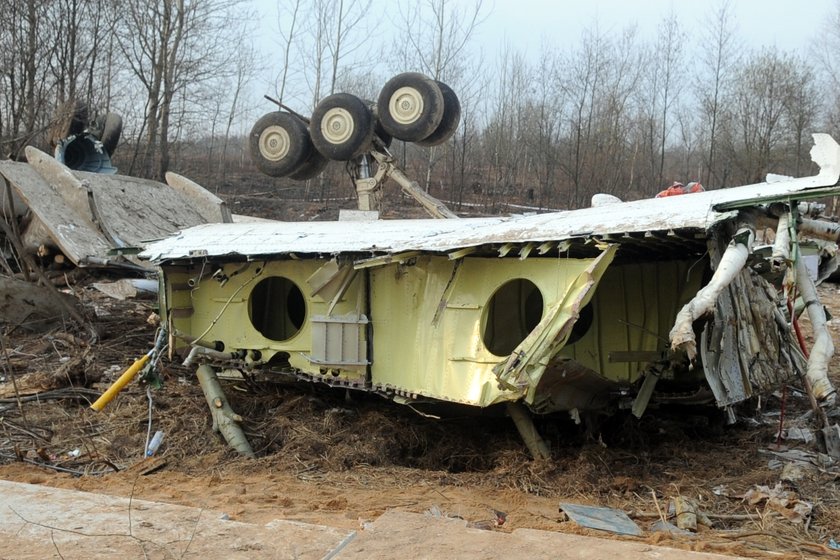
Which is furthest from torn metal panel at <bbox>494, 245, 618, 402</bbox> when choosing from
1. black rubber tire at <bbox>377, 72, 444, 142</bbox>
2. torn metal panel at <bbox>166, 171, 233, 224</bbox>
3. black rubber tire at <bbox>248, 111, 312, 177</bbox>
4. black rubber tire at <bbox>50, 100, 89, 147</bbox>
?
black rubber tire at <bbox>50, 100, 89, 147</bbox>

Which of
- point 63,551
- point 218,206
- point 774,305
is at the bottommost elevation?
point 63,551

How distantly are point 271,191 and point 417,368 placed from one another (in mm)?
22159

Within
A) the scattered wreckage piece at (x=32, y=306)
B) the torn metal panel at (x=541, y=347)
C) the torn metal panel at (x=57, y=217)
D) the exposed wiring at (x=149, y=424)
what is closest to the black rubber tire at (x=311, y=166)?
the torn metal panel at (x=57, y=217)

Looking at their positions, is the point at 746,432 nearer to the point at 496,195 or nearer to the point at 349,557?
the point at 349,557

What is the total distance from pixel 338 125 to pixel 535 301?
18.6 feet

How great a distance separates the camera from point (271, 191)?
29.2 metres

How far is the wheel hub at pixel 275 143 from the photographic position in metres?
14.1

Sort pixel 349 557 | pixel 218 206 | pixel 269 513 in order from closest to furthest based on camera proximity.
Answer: pixel 349 557
pixel 269 513
pixel 218 206

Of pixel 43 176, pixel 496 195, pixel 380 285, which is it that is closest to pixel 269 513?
pixel 380 285

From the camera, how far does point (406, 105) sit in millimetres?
13602

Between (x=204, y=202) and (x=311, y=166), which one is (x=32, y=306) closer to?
(x=204, y=202)

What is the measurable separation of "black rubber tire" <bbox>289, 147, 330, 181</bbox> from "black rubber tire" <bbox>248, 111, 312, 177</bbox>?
131 mm

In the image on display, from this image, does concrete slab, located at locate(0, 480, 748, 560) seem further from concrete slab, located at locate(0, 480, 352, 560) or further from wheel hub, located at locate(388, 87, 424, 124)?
wheel hub, located at locate(388, 87, 424, 124)

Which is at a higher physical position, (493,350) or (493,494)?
(493,350)
